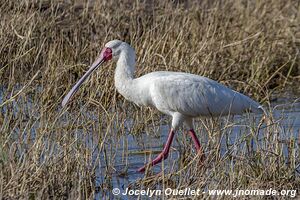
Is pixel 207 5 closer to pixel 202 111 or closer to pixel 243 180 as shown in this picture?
pixel 202 111

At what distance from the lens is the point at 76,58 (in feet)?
34.2

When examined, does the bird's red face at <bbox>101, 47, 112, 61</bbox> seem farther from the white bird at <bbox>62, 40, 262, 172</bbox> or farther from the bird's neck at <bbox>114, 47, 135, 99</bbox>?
the white bird at <bbox>62, 40, 262, 172</bbox>

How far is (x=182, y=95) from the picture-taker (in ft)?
26.9

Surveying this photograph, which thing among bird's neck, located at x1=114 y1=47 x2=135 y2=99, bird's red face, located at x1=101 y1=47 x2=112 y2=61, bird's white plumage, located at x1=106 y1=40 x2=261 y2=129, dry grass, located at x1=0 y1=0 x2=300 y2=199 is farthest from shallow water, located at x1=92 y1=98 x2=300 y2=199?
bird's red face, located at x1=101 y1=47 x2=112 y2=61

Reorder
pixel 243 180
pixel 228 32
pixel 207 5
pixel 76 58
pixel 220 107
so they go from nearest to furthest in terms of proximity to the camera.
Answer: pixel 243 180 < pixel 220 107 < pixel 76 58 < pixel 228 32 < pixel 207 5

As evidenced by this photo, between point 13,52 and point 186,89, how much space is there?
2679 mm

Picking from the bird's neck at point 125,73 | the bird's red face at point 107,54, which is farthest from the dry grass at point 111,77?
the bird's red face at point 107,54

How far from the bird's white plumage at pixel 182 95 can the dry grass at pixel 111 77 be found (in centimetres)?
23

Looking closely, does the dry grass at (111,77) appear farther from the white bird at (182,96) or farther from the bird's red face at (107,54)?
the bird's red face at (107,54)

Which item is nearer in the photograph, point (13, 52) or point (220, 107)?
point (220, 107)

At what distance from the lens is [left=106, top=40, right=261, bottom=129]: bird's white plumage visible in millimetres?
8125

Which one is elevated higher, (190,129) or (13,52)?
(13,52)

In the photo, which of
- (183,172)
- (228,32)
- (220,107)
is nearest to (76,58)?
(228,32)

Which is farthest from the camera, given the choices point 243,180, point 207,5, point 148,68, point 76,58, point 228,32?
point 207,5
